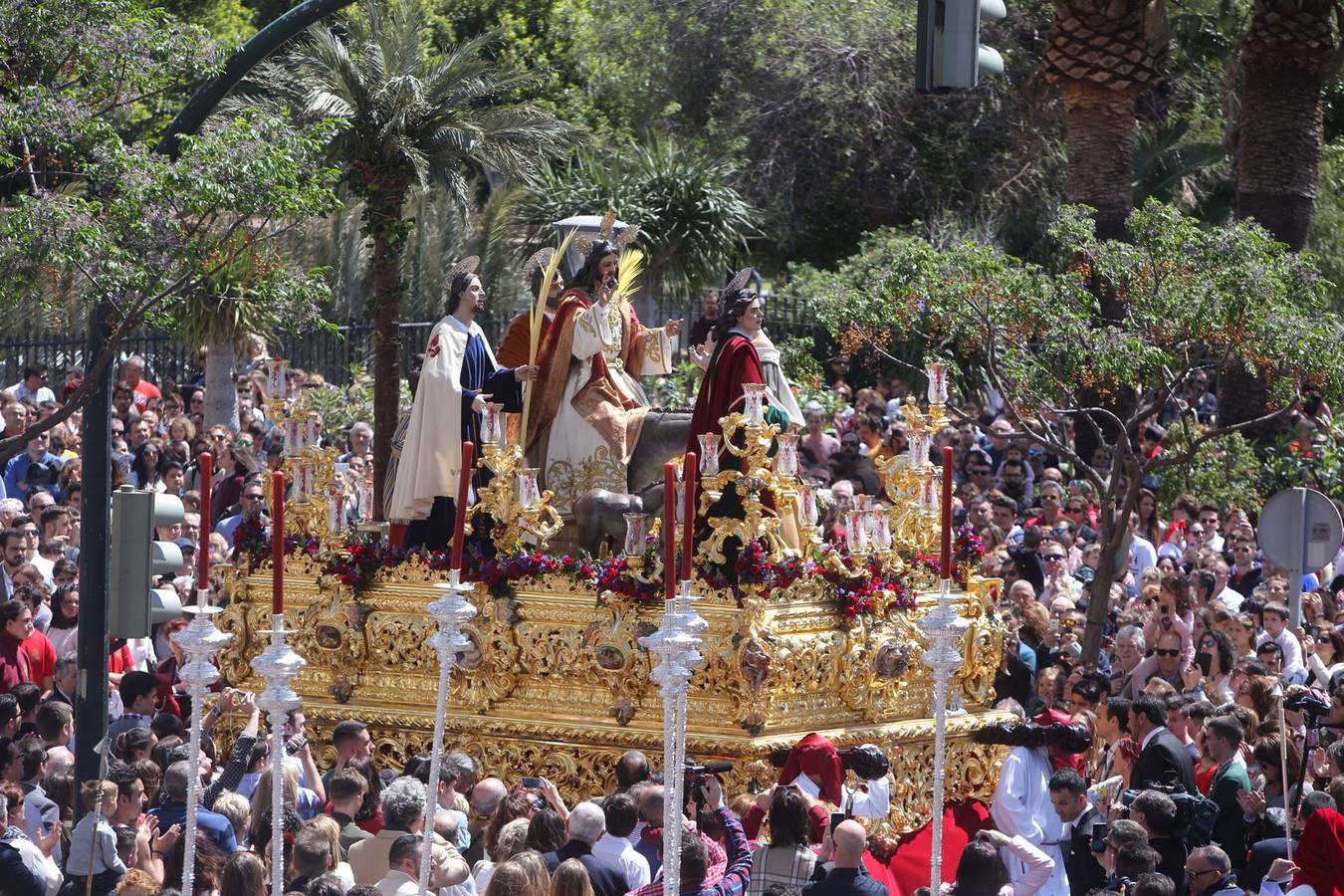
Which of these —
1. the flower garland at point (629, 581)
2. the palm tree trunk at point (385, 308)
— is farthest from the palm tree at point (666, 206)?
the flower garland at point (629, 581)

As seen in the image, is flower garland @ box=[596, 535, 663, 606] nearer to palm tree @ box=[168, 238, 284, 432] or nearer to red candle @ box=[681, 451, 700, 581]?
red candle @ box=[681, 451, 700, 581]

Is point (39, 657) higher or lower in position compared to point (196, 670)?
lower

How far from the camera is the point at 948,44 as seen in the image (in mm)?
10109

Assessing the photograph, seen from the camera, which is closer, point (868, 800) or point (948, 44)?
point (948, 44)

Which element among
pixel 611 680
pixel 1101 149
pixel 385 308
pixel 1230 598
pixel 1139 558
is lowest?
pixel 611 680

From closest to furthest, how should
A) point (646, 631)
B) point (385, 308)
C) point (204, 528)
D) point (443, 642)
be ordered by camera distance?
point (204, 528) < point (443, 642) < point (646, 631) < point (385, 308)

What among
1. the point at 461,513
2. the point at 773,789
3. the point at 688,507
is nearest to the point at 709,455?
the point at 773,789

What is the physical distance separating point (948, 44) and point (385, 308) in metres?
10.0

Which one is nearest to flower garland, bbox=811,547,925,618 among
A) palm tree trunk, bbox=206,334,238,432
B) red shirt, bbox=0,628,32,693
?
red shirt, bbox=0,628,32,693

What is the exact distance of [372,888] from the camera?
8633 millimetres

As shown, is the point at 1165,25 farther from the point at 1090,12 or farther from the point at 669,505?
the point at 669,505

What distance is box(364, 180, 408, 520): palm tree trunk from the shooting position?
19.0 m

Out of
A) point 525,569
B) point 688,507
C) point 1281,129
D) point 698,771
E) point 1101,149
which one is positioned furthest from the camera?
point 1281,129

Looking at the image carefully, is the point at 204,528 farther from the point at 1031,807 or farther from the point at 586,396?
the point at 586,396
